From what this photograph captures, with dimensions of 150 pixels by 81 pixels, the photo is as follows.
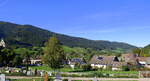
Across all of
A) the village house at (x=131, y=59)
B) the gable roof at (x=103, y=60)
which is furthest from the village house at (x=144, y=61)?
the gable roof at (x=103, y=60)

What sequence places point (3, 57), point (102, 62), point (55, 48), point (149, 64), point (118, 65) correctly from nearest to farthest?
point (55, 48) → point (3, 57) → point (118, 65) → point (102, 62) → point (149, 64)

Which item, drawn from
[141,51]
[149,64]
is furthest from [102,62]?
[141,51]

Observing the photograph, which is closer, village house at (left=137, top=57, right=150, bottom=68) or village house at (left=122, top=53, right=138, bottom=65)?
village house at (left=122, top=53, right=138, bottom=65)

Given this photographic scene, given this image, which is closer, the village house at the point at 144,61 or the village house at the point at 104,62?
the village house at the point at 104,62

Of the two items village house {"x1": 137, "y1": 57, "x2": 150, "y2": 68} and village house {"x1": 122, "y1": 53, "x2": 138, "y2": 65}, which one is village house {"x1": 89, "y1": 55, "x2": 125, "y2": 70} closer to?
village house {"x1": 122, "y1": 53, "x2": 138, "y2": 65}

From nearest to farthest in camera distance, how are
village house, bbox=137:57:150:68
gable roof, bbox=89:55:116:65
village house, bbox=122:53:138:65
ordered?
gable roof, bbox=89:55:116:65 < village house, bbox=122:53:138:65 < village house, bbox=137:57:150:68

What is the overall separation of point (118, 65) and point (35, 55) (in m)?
76.5

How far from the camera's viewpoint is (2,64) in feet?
257

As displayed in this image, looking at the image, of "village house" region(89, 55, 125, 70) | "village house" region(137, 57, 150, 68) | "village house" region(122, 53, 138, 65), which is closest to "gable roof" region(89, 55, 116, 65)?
"village house" region(89, 55, 125, 70)

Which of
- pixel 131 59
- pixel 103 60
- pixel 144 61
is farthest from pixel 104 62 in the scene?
pixel 144 61

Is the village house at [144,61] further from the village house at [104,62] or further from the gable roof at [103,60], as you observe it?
the gable roof at [103,60]

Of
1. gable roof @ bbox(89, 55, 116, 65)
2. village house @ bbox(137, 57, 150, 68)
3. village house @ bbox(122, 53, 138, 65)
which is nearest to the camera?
gable roof @ bbox(89, 55, 116, 65)

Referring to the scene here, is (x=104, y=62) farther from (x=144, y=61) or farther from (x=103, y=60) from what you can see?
(x=144, y=61)

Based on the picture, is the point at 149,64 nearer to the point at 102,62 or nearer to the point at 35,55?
the point at 102,62
